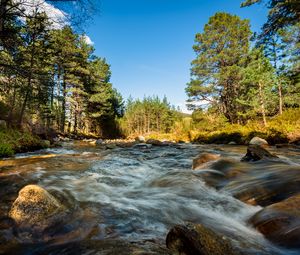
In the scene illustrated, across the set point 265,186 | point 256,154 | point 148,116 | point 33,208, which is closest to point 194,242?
point 33,208

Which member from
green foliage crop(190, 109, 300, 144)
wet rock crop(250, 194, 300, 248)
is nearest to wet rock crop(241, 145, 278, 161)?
wet rock crop(250, 194, 300, 248)

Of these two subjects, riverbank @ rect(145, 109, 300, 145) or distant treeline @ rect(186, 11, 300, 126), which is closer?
riverbank @ rect(145, 109, 300, 145)

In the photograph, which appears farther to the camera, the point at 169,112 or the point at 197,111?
the point at 169,112

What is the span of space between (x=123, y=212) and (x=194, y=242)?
5.71 ft

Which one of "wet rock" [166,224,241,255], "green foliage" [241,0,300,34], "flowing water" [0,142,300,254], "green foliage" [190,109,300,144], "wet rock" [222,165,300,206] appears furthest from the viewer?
"green foliage" [190,109,300,144]

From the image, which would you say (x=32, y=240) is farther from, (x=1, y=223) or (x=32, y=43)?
(x=32, y=43)

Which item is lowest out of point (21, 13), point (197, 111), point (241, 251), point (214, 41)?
point (241, 251)

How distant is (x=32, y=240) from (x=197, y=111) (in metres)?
25.9

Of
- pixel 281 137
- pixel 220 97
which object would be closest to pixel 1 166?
pixel 281 137

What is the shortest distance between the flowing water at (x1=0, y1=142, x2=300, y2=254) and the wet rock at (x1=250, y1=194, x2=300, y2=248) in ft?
0.33

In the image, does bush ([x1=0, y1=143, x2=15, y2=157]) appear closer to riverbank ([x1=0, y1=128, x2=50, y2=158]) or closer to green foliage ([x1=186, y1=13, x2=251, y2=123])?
riverbank ([x1=0, y1=128, x2=50, y2=158])

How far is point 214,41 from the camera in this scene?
26062 mm

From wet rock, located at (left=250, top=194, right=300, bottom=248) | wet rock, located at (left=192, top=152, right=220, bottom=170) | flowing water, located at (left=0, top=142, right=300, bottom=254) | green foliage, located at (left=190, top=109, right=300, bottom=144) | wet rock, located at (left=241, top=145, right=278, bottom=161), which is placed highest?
green foliage, located at (left=190, top=109, right=300, bottom=144)

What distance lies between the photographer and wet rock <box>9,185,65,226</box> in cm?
277
